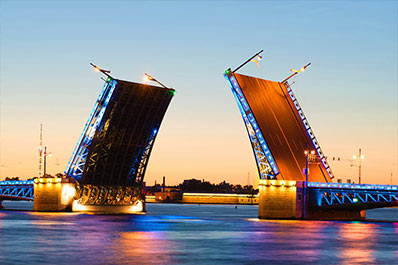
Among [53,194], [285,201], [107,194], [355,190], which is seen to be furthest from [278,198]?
[53,194]

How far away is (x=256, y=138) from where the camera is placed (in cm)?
7106

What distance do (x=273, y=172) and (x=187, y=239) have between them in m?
33.9

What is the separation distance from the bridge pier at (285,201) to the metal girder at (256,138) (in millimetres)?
1162

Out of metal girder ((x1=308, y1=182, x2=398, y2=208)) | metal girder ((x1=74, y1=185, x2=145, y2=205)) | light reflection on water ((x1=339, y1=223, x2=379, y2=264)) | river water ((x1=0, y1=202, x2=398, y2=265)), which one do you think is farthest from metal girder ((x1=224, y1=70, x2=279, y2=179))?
light reflection on water ((x1=339, y1=223, x2=379, y2=264))

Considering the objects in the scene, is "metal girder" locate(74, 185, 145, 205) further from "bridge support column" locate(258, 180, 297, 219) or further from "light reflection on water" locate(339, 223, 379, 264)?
"light reflection on water" locate(339, 223, 379, 264)

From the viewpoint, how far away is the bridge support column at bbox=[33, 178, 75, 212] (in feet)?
252

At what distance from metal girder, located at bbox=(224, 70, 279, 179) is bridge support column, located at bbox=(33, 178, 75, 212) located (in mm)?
19036

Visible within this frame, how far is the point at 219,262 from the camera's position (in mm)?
26203

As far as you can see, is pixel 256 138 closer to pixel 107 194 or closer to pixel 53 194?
pixel 107 194

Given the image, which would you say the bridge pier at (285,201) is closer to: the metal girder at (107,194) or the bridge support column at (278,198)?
the bridge support column at (278,198)

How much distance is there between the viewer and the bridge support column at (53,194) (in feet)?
252

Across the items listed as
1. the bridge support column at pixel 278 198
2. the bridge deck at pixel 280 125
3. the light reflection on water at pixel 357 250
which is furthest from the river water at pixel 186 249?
the bridge support column at pixel 278 198

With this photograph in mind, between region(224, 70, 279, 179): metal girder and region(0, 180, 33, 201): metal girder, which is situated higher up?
region(224, 70, 279, 179): metal girder

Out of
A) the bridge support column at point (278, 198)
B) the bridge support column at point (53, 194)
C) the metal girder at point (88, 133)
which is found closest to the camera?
the metal girder at point (88, 133)
